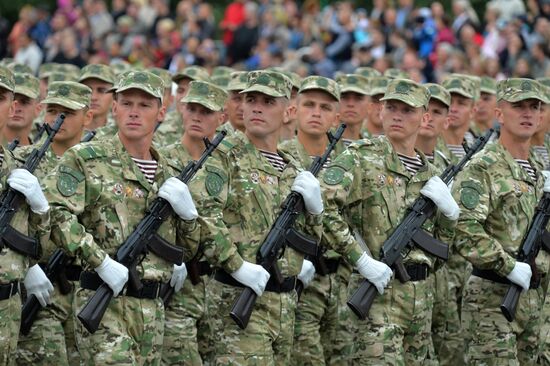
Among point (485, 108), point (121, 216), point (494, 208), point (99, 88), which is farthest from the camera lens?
point (485, 108)

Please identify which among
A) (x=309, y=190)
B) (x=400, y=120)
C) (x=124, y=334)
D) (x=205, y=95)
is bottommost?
(x=124, y=334)

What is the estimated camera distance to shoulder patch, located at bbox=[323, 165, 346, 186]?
393 inches

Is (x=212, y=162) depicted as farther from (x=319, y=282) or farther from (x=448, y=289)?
(x=448, y=289)

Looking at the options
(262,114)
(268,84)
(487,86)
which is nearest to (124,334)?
(262,114)

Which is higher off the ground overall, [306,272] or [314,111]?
[314,111]

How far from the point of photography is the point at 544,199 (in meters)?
10.9

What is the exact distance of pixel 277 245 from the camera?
9.53 metres

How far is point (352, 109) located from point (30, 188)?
5445 mm

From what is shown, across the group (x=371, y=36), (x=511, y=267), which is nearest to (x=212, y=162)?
(x=511, y=267)

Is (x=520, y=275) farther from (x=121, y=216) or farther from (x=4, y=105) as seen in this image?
(x=4, y=105)

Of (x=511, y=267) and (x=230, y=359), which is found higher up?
(x=511, y=267)

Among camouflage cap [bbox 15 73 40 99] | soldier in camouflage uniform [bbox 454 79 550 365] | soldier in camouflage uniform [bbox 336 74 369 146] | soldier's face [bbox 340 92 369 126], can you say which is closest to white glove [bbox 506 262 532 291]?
soldier in camouflage uniform [bbox 454 79 550 365]

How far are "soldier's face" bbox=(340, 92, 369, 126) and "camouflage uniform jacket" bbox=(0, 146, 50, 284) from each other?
514 cm

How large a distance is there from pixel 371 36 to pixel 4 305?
49.8 feet
